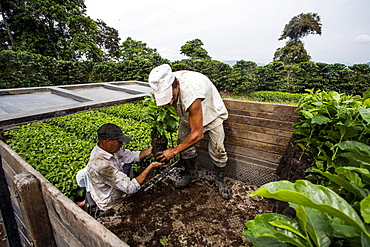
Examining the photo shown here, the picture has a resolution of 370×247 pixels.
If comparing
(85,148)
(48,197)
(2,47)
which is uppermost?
(2,47)

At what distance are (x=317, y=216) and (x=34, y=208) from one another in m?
1.78

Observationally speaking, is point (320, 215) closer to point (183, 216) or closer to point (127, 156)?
point (183, 216)

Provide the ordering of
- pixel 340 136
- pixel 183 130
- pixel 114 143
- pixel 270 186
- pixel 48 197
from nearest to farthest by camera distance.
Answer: pixel 270 186
pixel 48 197
pixel 340 136
pixel 114 143
pixel 183 130

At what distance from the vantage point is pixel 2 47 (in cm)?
1902

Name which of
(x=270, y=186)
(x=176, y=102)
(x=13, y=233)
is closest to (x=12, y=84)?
(x=13, y=233)

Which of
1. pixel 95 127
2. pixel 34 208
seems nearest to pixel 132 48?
pixel 95 127

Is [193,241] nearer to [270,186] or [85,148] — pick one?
[270,186]

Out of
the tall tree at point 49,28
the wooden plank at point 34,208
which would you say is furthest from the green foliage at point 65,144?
the tall tree at point 49,28

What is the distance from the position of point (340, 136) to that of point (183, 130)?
6.85ft

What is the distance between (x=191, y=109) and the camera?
2.42 m

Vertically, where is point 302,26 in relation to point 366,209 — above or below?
above

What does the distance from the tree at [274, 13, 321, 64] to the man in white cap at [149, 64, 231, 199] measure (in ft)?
98.4

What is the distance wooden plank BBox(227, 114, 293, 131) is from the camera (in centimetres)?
296

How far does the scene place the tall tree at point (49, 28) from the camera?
18.2 meters
